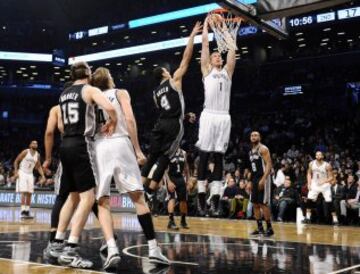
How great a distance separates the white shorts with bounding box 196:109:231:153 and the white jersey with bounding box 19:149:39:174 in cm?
662

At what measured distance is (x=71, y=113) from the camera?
5.33m

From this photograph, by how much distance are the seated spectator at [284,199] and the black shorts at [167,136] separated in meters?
7.40

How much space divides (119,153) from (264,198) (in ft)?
15.6

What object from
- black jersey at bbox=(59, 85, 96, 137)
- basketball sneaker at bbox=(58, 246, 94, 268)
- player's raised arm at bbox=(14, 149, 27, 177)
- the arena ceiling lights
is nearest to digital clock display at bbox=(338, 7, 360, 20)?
the arena ceiling lights

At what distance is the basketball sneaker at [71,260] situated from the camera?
16.3 ft

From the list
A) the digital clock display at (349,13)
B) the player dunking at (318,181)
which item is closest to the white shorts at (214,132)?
the player dunking at (318,181)

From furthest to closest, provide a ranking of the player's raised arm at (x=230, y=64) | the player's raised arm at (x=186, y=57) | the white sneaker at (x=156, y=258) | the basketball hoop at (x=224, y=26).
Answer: the basketball hoop at (x=224, y=26)
the player's raised arm at (x=230, y=64)
the player's raised arm at (x=186, y=57)
the white sneaker at (x=156, y=258)

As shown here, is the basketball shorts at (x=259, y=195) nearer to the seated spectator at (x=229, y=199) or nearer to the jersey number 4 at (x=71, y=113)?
the jersey number 4 at (x=71, y=113)

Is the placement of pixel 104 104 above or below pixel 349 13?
below

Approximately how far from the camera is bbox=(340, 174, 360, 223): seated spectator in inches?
497

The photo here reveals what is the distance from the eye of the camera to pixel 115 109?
17.4 ft

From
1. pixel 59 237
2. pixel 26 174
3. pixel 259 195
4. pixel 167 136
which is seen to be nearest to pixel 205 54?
pixel 167 136

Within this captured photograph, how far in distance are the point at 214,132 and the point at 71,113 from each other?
242 cm

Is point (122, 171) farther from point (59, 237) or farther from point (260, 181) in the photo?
point (260, 181)
